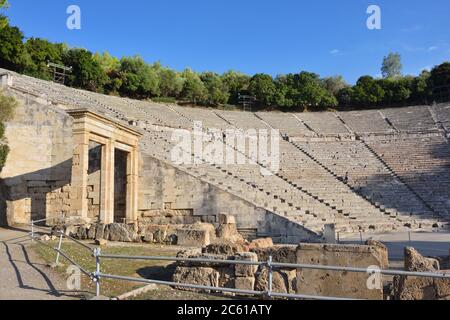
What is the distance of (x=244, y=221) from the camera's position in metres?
16.1

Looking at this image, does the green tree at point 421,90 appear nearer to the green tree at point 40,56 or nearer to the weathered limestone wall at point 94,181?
the green tree at point 40,56

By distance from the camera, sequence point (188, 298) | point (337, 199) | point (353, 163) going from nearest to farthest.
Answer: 1. point (188, 298)
2. point (337, 199)
3. point (353, 163)

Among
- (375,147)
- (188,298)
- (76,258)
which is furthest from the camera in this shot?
(375,147)

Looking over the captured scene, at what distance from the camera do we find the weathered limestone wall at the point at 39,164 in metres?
16.5

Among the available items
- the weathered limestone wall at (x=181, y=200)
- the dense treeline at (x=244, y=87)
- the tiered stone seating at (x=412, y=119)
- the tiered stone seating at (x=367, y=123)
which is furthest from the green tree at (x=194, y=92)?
the weathered limestone wall at (x=181, y=200)

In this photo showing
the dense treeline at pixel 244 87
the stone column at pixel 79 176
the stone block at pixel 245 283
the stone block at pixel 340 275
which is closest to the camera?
the stone block at pixel 340 275

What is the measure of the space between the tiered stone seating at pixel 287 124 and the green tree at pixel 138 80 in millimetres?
12947

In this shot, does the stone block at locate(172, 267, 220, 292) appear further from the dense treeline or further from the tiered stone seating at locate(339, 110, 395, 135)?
the dense treeline

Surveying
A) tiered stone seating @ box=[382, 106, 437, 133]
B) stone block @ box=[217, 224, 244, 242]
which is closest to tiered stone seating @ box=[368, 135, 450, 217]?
tiered stone seating @ box=[382, 106, 437, 133]

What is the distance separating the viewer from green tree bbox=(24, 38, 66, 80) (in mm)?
38375

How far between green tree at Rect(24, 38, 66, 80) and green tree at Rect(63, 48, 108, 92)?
3.77 ft

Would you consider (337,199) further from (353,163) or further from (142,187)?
(142,187)

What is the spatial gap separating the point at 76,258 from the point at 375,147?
28.8 m

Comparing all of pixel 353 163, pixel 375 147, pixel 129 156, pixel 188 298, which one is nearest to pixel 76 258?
pixel 188 298
